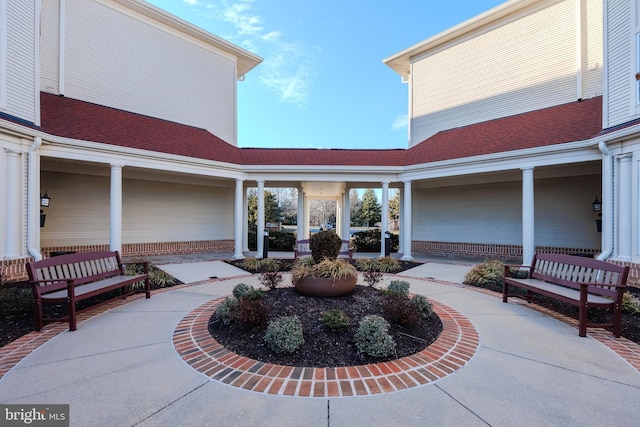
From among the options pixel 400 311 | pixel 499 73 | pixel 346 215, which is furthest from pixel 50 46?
pixel 499 73

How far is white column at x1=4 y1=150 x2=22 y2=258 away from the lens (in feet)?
22.1

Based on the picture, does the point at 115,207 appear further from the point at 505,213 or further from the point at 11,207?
the point at 505,213

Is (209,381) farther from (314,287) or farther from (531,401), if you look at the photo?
(531,401)

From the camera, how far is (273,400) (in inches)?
99.0

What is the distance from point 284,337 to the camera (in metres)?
3.35

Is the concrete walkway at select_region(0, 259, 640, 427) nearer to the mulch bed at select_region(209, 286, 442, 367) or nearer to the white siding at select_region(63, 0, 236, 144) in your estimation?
the mulch bed at select_region(209, 286, 442, 367)

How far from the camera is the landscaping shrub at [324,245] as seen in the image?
18.9 feet

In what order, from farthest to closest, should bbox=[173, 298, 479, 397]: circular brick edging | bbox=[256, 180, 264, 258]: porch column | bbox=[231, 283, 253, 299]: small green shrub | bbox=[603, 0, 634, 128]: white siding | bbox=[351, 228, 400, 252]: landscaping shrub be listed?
bbox=[351, 228, 400, 252]: landscaping shrub < bbox=[256, 180, 264, 258]: porch column < bbox=[603, 0, 634, 128]: white siding < bbox=[231, 283, 253, 299]: small green shrub < bbox=[173, 298, 479, 397]: circular brick edging

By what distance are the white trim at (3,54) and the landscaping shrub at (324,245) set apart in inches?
315

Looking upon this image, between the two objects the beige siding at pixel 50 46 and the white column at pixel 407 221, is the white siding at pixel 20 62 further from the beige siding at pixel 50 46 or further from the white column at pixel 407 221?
the white column at pixel 407 221

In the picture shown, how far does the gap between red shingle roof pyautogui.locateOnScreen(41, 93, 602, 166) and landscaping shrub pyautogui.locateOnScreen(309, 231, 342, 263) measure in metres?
6.17

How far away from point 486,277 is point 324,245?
4400 mm

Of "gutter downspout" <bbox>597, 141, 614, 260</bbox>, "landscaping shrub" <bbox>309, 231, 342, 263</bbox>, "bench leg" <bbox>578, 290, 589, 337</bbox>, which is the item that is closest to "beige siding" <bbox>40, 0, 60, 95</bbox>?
"landscaping shrub" <bbox>309, 231, 342, 263</bbox>

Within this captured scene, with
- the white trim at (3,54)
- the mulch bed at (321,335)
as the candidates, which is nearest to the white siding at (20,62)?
the white trim at (3,54)
